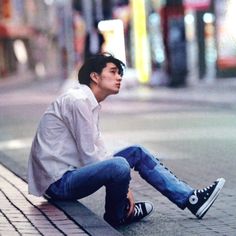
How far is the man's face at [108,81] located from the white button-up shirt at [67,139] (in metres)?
0.12

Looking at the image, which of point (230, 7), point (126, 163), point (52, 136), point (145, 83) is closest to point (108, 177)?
point (126, 163)

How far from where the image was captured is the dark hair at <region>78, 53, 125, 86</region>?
23.1 ft

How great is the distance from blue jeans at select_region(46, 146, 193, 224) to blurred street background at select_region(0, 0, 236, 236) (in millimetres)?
216

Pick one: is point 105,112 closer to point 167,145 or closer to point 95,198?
point 167,145

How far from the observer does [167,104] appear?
24062mm

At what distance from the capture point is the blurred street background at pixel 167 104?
8.19 metres

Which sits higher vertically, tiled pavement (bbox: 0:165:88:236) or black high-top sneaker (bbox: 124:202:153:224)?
tiled pavement (bbox: 0:165:88:236)

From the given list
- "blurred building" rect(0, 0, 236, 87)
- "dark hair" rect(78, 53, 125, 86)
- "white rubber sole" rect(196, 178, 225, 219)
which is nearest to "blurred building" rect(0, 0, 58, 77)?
"blurred building" rect(0, 0, 236, 87)

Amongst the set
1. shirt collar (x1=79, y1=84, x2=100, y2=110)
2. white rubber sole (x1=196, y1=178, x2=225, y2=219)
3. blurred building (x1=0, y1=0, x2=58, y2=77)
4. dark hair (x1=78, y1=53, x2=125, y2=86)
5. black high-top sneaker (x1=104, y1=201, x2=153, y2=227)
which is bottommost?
blurred building (x1=0, y1=0, x2=58, y2=77)

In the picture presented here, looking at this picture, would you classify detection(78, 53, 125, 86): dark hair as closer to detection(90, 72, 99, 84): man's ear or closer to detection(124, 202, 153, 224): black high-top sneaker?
detection(90, 72, 99, 84): man's ear

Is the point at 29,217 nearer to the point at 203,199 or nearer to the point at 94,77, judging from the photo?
the point at 94,77

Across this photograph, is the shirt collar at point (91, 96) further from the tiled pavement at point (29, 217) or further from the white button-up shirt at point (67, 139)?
the tiled pavement at point (29, 217)

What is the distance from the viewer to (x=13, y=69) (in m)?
75.6

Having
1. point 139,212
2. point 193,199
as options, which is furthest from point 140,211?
point 193,199
